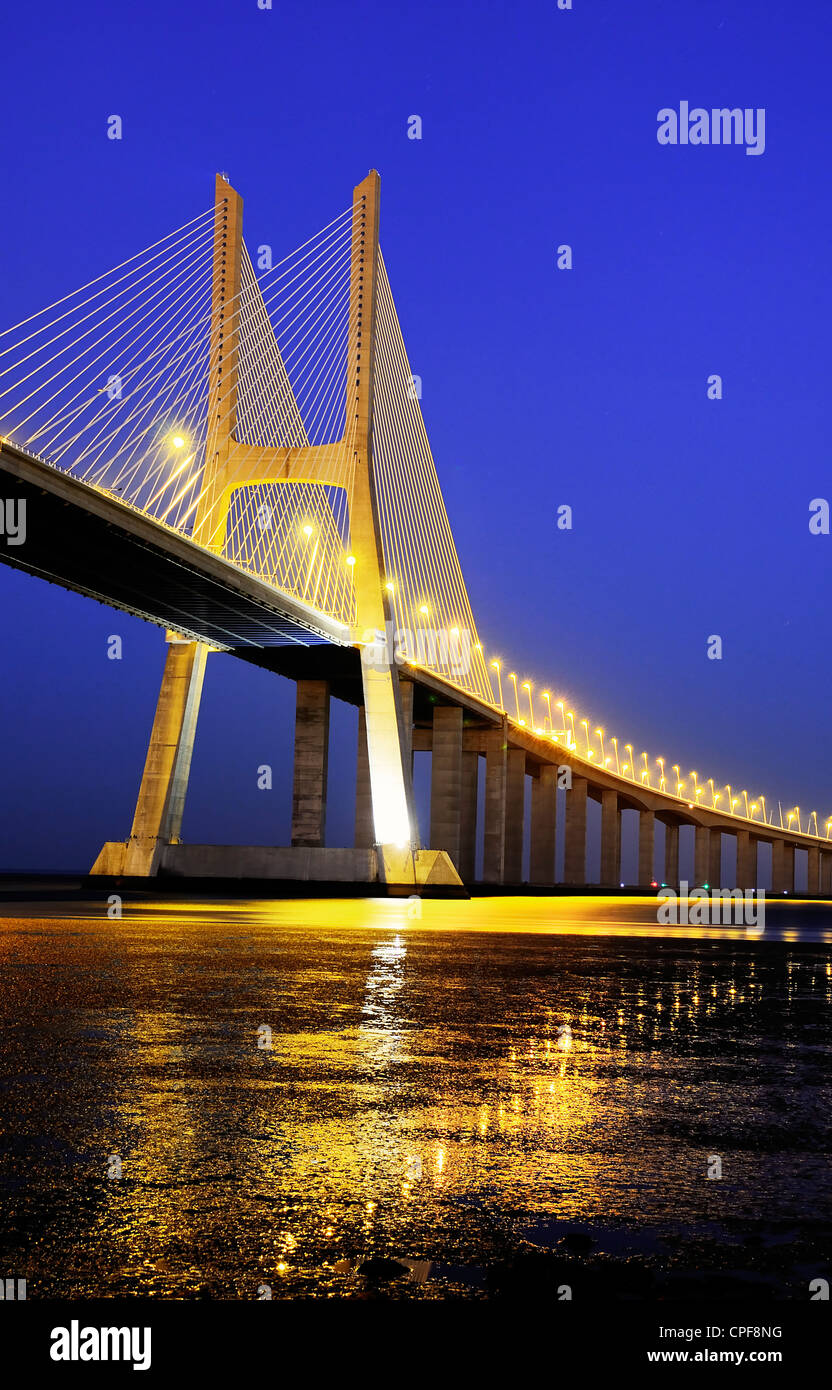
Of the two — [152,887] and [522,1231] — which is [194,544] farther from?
[522,1231]

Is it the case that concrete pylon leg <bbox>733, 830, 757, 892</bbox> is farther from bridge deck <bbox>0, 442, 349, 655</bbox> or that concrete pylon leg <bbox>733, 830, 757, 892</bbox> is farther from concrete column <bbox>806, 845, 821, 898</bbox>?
bridge deck <bbox>0, 442, 349, 655</bbox>

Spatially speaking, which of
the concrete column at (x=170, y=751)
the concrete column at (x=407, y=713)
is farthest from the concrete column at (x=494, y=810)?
the concrete column at (x=170, y=751)

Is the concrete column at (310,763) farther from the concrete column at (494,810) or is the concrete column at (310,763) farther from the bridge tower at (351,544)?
the concrete column at (494,810)

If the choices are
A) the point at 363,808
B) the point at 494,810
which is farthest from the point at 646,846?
the point at 363,808

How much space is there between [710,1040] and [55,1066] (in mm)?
3914

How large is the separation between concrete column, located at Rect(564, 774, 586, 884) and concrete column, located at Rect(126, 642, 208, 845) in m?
56.0

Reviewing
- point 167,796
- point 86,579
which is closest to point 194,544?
point 86,579

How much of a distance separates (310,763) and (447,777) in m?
11.4

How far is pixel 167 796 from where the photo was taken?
136ft

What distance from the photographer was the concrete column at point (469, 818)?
66.9 m

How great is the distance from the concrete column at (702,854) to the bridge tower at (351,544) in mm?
78509

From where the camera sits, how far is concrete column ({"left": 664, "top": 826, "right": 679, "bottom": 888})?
396ft

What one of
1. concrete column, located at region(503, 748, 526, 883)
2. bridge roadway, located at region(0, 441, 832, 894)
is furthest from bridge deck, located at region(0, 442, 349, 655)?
concrete column, located at region(503, 748, 526, 883)

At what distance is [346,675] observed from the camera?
5384 centimetres
